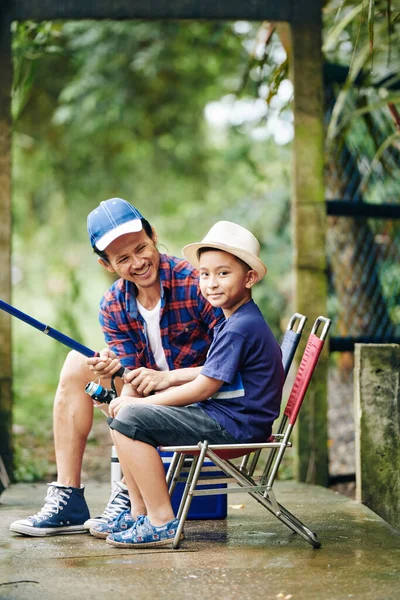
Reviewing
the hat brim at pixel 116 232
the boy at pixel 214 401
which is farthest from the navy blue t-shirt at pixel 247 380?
the hat brim at pixel 116 232

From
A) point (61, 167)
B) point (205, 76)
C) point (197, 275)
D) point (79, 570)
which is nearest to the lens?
point (79, 570)

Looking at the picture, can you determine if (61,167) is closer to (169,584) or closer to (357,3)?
(357,3)

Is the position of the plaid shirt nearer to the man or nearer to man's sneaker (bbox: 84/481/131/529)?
the man

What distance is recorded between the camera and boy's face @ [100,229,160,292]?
4043mm

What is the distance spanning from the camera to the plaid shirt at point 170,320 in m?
4.21

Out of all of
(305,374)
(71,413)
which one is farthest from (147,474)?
(305,374)

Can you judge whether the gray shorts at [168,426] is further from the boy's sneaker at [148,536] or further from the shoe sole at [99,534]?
the shoe sole at [99,534]

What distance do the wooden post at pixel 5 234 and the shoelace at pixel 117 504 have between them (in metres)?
1.56

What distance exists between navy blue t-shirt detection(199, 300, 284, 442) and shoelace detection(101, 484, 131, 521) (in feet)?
2.14

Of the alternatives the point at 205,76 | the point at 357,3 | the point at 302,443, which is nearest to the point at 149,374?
the point at 302,443

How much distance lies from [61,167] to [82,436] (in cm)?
950

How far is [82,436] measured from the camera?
419cm

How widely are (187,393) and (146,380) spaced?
12.5 inches

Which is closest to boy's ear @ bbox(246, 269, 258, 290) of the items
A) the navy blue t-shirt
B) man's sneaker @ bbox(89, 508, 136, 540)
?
the navy blue t-shirt
